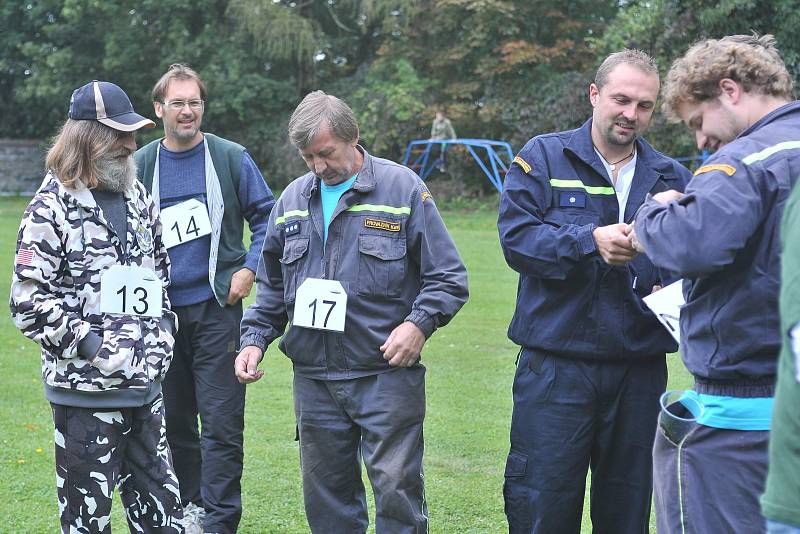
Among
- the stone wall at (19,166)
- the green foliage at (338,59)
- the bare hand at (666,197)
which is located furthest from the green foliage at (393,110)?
the bare hand at (666,197)

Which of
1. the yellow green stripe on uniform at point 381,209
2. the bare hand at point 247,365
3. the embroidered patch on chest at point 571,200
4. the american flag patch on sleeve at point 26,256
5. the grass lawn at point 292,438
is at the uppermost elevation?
the embroidered patch on chest at point 571,200

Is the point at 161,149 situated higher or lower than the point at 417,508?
higher

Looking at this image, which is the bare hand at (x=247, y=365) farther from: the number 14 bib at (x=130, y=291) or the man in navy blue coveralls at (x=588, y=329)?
the man in navy blue coveralls at (x=588, y=329)

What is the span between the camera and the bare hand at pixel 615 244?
364cm

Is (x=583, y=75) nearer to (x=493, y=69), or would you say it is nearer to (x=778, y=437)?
(x=493, y=69)

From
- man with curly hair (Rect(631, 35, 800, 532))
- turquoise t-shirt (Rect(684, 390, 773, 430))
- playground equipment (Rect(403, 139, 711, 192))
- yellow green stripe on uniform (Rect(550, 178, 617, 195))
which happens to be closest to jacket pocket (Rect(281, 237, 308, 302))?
yellow green stripe on uniform (Rect(550, 178, 617, 195))

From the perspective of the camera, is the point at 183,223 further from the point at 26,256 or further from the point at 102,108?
the point at 26,256

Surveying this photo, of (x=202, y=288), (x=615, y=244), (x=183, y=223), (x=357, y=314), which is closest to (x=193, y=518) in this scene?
(x=202, y=288)

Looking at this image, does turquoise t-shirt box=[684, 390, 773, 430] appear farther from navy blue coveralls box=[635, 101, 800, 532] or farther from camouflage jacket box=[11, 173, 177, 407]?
camouflage jacket box=[11, 173, 177, 407]

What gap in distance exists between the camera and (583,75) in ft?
89.7

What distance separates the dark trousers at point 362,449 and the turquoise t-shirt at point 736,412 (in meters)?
1.45

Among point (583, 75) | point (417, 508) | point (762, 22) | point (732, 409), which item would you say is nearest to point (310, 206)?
point (417, 508)

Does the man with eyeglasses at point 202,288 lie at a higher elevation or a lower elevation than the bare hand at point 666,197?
lower

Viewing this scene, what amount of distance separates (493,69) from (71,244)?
26.2 meters
